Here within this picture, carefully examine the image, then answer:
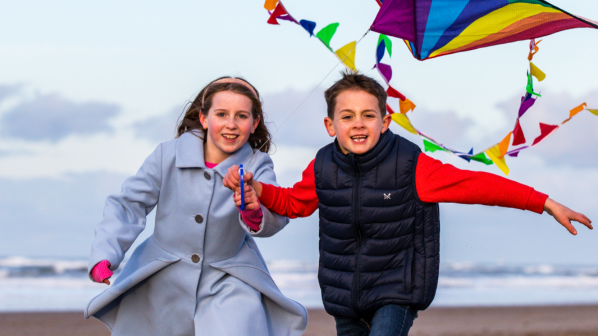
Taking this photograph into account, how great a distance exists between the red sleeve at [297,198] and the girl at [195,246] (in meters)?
0.06

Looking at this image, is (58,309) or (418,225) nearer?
(418,225)

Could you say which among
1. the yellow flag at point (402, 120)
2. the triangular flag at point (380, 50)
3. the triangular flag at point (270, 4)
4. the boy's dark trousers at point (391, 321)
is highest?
the triangular flag at point (270, 4)

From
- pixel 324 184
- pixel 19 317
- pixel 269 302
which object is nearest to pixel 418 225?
pixel 324 184

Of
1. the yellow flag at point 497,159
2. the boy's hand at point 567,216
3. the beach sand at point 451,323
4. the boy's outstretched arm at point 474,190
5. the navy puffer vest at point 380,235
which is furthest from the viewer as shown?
the beach sand at point 451,323

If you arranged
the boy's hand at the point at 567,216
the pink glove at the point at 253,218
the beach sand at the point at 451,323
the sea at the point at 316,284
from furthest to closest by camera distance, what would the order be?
the sea at the point at 316,284
the beach sand at the point at 451,323
the pink glove at the point at 253,218
the boy's hand at the point at 567,216

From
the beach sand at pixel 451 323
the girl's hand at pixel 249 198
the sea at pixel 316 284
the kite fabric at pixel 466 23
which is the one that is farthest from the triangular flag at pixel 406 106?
the sea at pixel 316 284

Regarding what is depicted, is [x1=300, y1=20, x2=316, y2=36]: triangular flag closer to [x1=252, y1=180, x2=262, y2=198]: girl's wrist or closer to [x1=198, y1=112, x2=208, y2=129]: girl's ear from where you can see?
[x1=198, y1=112, x2=208, y2=129]: girl's ear

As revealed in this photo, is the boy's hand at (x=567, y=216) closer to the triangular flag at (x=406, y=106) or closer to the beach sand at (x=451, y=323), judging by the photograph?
the triangular flag at (x=406, y=106)

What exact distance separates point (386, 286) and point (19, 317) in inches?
238

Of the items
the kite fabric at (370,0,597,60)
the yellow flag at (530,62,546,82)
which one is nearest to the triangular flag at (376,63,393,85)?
the kite fabric at (370,0,597,60)

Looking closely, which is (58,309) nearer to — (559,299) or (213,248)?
(213,248)

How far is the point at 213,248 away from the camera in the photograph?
3.10m

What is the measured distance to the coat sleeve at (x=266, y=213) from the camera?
2.89 meters

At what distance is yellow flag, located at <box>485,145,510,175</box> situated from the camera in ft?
11.0
